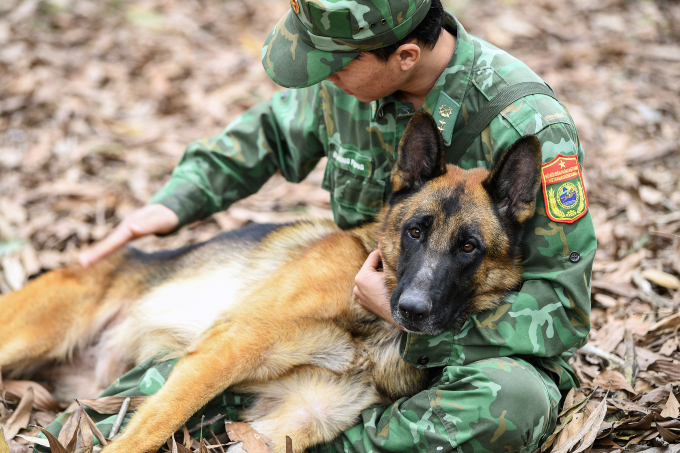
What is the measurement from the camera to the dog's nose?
8.21 feet

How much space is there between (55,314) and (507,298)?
10.0 ft

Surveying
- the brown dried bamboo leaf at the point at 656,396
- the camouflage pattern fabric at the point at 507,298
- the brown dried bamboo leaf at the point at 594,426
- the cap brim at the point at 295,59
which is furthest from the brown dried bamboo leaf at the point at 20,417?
the brown dried bamboo leaf at the point at 656,396

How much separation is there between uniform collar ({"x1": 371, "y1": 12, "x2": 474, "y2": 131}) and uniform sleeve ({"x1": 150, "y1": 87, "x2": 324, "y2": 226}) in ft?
3.19

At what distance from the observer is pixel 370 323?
301cm

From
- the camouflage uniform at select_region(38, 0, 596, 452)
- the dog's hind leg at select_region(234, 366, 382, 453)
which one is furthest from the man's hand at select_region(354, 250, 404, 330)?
the dog's hind leg at select_region(234, 366, 382, 453)

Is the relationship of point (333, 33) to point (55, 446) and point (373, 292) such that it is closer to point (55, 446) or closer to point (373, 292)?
point (373, 292)

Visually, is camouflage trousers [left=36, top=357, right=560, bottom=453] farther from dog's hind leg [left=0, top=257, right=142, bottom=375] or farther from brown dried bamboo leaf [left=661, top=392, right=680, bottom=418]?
dog's hind leg [left=0, top=257, right=142, bottom=375]

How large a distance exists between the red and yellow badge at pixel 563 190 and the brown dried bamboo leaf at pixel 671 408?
3.76ft

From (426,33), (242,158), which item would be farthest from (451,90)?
(242,158)

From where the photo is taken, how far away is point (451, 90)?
10.2ft

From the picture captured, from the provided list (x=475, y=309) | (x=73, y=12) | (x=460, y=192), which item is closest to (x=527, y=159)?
(x=460, y=192)

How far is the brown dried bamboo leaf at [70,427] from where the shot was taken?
9.44 feet

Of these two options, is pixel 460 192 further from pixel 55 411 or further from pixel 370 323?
pixel 55 411

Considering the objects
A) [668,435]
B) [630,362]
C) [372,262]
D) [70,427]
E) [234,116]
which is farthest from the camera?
[234,116]
